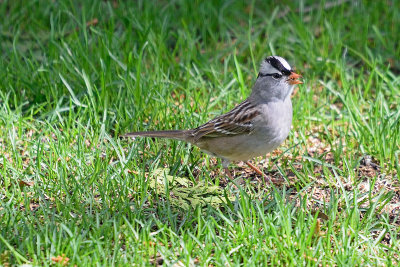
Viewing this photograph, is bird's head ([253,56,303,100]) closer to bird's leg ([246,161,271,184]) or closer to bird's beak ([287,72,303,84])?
bird's beak ([287,72,303,84])

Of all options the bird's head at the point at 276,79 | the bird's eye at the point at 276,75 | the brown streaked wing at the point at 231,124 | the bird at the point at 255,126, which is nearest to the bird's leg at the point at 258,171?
the bird at the point at 255,126

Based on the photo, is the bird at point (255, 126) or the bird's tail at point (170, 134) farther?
the bird's tail at point (170, 134)

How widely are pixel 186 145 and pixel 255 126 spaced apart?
625mm

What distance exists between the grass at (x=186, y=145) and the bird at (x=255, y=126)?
162 millimetres

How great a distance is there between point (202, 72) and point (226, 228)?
7.59ft

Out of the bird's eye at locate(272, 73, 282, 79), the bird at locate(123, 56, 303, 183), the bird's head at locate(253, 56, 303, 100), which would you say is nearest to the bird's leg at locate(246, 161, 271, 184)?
the bird at locate(123, 56, 303, 183)

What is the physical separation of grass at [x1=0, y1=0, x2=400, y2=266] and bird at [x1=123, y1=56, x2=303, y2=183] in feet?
0.53

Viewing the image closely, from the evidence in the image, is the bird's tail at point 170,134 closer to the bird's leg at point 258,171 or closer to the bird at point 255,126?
the bird at point 255,126

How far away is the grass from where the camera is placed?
3.71 metres

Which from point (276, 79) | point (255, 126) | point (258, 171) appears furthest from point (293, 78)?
point (258, 171)

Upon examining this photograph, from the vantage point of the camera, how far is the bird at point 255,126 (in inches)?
181

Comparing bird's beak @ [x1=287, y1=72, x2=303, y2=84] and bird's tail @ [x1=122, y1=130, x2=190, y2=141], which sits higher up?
bird's beak @ [x1=287, y1=72, x2=303, y2=84]

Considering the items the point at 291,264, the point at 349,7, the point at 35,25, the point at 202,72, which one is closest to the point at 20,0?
the point at 35,25

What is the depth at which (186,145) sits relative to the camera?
502cm
